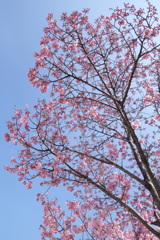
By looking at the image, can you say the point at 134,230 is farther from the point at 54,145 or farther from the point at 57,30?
the point at 57,30

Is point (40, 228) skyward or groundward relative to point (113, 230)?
skyward

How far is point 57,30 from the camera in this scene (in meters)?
8.00

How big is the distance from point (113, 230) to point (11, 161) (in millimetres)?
3864

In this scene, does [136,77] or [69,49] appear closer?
[69,49]

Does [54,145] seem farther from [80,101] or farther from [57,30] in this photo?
[57,30]

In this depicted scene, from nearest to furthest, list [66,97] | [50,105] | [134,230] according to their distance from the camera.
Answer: [134,230] → [66,97] → [50,105]

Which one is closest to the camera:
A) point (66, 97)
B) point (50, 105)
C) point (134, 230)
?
point (134, 230)

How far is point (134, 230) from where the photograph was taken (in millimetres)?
6898

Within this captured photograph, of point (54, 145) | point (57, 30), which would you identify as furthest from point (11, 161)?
point (57, 30)

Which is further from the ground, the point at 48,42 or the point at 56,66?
the point at 48,42

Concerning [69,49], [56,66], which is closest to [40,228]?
[56,66]

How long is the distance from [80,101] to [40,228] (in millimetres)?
4392

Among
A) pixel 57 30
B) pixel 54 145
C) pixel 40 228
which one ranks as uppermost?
pixel 57 30

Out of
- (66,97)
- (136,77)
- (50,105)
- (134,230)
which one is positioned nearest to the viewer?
(134,230)
